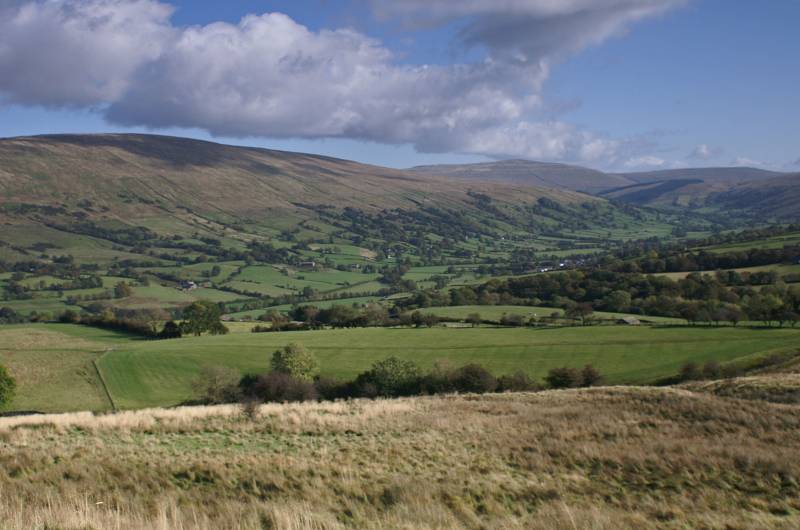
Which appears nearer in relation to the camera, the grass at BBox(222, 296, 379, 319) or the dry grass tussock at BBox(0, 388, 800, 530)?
the dry grass tussock at BBox(0, 388, 800, 530)

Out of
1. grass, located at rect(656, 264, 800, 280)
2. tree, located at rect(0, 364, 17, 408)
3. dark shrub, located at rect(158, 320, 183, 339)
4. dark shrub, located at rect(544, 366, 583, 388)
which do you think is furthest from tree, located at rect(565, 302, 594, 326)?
tree, located at rect(0, 364, 17, 408)

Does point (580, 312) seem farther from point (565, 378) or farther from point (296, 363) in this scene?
point (296, 363)

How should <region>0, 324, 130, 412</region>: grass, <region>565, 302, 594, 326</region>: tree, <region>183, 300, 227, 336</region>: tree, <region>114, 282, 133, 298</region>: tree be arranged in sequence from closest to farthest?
<region>0, 324, 130, 412</region>: grass, <region>565, 302, 594, 326</region>: tree, <region>183, 300, 227, 336</region>: tree, <region>114, 282, 133, 298</region>: tree

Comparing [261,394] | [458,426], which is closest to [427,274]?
[261,394]

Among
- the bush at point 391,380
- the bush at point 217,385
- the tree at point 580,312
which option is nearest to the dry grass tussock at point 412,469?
the bush at point 391,380

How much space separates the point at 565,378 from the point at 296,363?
27101 mm

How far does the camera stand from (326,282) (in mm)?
164250

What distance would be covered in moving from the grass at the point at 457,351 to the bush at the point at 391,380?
26.0 ft

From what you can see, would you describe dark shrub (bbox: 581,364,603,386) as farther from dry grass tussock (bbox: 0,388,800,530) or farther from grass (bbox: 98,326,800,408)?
dry grass tussock (bbox: 0,388,800,530)

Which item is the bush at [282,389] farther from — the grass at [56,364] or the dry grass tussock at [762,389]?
the dry grass tussock at [762,389]

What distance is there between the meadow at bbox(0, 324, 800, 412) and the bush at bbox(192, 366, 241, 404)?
179cm

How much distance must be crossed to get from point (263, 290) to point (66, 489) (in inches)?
5573

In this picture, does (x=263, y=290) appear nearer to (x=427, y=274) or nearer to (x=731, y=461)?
(x=427, y=274)

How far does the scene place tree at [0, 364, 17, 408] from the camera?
5103 centimetres
